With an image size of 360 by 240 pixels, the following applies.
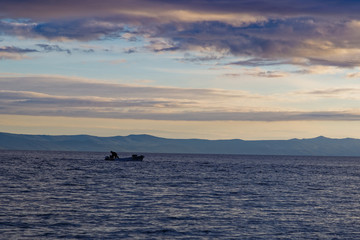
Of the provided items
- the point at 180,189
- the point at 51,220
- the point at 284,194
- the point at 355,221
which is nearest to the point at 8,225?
the point at 51,220

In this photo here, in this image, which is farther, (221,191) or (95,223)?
(221,191)

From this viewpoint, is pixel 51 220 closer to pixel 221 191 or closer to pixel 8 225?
pixel 8 225

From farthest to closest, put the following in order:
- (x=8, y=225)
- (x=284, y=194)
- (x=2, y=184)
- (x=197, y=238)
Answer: (x=2, y=184) → (x=284, y=194) → (x=8, y=225) → (x=197, y=238)

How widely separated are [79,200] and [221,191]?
68.1 feet

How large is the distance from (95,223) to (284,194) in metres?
32.3

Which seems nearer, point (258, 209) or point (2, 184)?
point (258, 209)

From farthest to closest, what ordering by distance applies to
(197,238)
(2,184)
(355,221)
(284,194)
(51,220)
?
1. (2,184)
2. (284,194)
3. (355,221)
4. (51,220)
5. (197,238)

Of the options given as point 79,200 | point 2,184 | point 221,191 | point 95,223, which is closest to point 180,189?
point 221,191

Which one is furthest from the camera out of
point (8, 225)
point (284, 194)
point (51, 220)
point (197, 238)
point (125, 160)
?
point (125, 160)

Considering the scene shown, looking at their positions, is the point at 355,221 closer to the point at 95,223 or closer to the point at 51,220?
the point at 95,223

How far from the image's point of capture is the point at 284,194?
208 ft

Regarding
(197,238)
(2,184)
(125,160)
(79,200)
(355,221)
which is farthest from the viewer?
(125,160)

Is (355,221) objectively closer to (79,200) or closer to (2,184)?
(79,200)

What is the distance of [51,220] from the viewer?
38.7 m
